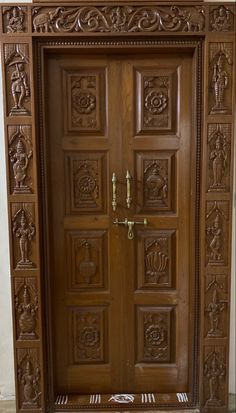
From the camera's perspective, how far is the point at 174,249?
2.28 metres

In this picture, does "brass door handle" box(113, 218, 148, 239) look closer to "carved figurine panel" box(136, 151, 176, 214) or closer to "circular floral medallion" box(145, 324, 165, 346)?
"carved figurine panel" box(136, 151, 176, 214)

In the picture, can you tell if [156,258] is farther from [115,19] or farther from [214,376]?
[115,19]

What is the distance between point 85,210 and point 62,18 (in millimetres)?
971

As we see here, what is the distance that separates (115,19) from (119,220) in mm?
1014

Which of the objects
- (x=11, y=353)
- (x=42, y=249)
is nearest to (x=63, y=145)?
(x=42, y=249)

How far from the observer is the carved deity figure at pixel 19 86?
2035mm

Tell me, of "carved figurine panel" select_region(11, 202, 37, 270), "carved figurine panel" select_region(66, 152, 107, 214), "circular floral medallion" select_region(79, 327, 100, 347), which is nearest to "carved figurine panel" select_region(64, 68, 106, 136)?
"carved figurine panel" select_region(66, 152, 107, 214)

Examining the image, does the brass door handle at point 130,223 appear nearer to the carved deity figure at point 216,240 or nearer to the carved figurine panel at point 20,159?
the carved deity figure at point 216,240

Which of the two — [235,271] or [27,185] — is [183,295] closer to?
[235,271]

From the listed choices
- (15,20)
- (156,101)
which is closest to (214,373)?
(156,101)

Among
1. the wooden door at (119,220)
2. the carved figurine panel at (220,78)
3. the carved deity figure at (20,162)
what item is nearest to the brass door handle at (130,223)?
the wooden door at (119,220)

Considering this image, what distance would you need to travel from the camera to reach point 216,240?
2143 mm

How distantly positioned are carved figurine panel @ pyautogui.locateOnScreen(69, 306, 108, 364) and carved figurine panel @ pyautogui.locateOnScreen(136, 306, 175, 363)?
0.65ft

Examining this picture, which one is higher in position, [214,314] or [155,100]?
[155,100]
